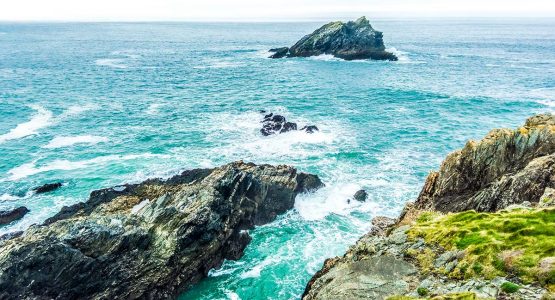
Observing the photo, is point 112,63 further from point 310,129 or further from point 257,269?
point 257,269

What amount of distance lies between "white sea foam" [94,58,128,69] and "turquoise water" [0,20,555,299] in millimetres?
2724

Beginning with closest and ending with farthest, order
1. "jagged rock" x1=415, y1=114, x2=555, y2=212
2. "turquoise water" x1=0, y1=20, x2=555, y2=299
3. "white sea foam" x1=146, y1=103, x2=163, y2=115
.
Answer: "jagged rock" x1=415, y1=114, x2=555, y2=212, "turquoise water" x1=0, y1=20, x2=555, y2=299, "white sea foam" x1=146, y1=103, x2=163, y2=115

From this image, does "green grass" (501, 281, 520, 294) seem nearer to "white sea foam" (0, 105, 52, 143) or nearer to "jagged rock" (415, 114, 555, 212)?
"jagged rock" (415, 114, 555, 212)

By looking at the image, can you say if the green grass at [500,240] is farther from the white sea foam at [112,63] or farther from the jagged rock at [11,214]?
the white sea foam at [112,63]

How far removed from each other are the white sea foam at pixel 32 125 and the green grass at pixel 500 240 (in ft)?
216

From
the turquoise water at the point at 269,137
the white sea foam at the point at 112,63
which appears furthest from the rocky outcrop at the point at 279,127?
the white sea foam at the point at 112,63

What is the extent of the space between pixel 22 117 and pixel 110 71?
53.6m

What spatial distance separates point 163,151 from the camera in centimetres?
5856

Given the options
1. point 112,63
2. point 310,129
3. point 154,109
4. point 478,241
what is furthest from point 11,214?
point 112,63

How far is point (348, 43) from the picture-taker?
151 m

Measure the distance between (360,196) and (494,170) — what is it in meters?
16.5

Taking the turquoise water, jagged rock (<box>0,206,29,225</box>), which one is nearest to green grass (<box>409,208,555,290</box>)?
the turquoise water

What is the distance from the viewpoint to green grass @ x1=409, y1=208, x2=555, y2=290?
1599cm

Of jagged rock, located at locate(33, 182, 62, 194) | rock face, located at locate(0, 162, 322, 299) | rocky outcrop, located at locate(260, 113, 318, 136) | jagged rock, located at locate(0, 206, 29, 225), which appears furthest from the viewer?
rocky outcrop, located at locate(260, 113, 318, 136)
